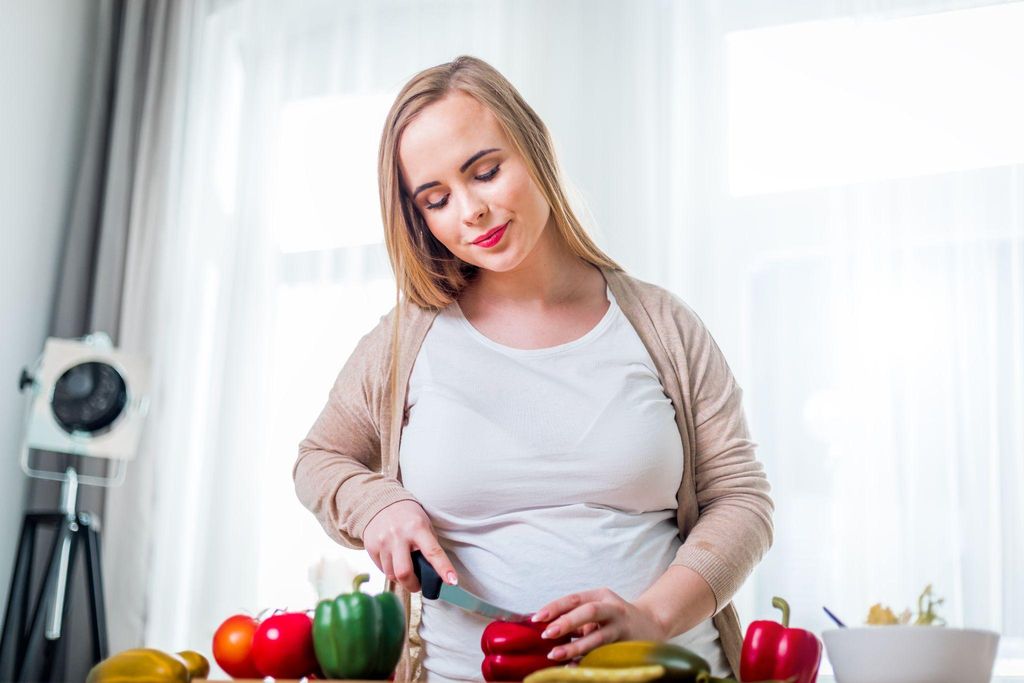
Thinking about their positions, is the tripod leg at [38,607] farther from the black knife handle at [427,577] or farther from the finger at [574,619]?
the finger at [574,619]

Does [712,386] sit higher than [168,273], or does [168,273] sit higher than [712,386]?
[168,273]

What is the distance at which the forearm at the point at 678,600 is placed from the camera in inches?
39.7

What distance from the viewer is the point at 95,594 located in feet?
8.36

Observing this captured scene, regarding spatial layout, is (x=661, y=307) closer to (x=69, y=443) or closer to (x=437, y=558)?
(x=437, y=558)

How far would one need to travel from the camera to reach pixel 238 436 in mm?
2920

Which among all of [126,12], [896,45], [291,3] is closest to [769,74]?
[896,45]

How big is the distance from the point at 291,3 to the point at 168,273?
0.89m

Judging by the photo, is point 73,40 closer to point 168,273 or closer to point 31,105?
point 31,105

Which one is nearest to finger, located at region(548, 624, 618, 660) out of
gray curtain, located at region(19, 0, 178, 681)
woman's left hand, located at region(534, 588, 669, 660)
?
woman's left hand, located at region(534, 588, 669, 660)

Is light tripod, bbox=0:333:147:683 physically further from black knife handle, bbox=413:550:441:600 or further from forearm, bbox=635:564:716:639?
forearm, bbox=635:564:716:639

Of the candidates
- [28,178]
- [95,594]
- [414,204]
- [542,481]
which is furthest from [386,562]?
[28,178]

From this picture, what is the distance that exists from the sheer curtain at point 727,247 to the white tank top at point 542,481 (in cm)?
143

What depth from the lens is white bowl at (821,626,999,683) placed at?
0.79 meters

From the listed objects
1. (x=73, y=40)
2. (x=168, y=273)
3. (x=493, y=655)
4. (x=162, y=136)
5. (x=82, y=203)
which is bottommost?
(x=493, y=655)
